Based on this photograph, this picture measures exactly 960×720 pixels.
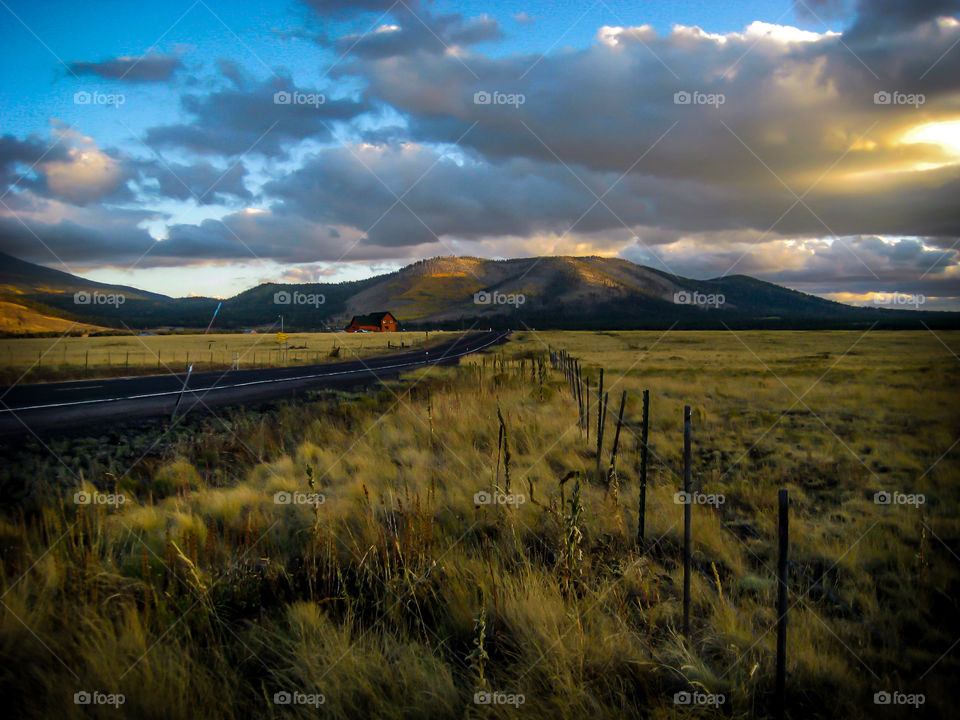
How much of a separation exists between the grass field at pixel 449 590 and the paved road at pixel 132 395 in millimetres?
3420

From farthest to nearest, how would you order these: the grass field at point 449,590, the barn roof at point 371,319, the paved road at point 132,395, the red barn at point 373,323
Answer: the barn roof at point 371,319 → the red barn at point 373,323 → the paved road at point 132,395 → the grass field at point 449,590

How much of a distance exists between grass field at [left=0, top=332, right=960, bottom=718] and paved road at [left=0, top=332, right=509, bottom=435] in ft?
11.2

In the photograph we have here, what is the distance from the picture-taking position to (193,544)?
375 cm

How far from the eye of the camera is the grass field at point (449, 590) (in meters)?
2.79

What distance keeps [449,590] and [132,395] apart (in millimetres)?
15512

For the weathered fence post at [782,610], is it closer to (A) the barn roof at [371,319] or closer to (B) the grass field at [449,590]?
(B) the grass field at [449,590]

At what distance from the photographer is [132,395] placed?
1512 cm

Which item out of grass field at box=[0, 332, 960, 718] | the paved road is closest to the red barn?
the paved road

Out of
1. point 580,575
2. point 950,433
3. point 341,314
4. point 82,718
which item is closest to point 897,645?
point 580,575

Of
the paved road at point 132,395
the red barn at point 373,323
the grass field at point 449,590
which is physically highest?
the red barn at point 373,323

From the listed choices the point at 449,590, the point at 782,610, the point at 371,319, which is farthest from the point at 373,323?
the point at 782,610

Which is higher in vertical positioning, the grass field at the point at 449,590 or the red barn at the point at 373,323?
the red barn at the point at 373,323

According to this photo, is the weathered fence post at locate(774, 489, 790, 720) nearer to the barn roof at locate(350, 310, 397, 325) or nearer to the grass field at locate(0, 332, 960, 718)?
the grass field at locate(0, 332, 960, 718)

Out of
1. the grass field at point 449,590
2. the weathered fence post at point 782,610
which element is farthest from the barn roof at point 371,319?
the weathered fence post at point 782,610
